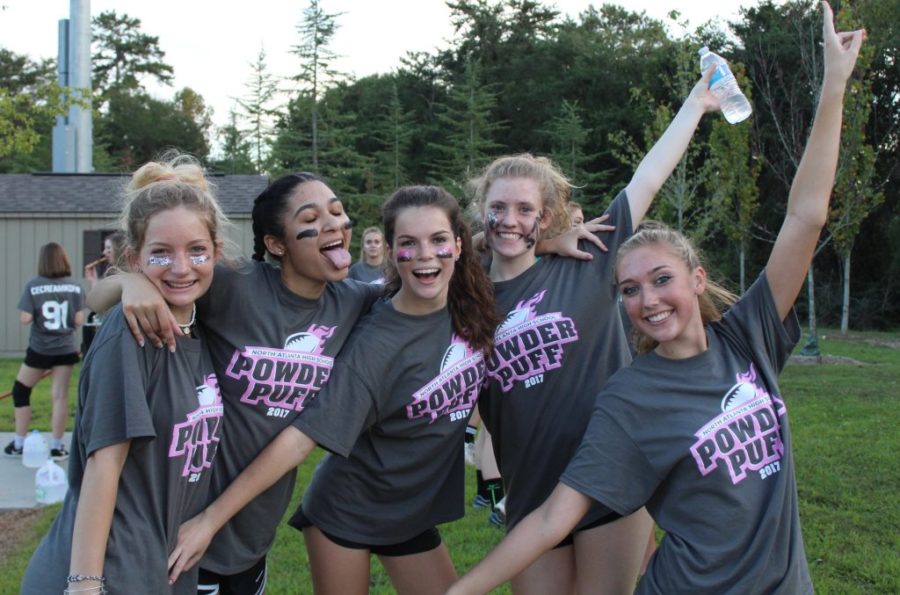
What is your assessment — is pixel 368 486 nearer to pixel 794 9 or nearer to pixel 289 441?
pixel 289 441

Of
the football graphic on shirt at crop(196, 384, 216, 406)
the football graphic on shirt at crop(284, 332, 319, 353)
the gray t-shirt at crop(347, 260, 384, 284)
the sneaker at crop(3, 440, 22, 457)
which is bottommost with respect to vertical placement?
the sneaker at crop(3, 440, 22, 457)

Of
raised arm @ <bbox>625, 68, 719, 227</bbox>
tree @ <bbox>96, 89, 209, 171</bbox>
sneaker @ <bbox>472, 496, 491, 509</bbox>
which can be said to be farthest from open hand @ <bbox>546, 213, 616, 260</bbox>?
tree @ <bbox>96, 89, 209, 171</bbox>

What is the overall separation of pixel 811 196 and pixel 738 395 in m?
0.68

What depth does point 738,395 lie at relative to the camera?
2.50m

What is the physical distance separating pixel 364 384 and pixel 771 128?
2435 cm

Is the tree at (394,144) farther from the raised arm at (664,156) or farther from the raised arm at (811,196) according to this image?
the raised arm at (811,196)

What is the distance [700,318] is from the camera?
2650 mm

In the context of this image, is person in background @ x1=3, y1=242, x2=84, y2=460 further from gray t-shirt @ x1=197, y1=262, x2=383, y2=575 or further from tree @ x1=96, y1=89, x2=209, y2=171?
tree @ x1=96, y1=89, x2=209, y2=171

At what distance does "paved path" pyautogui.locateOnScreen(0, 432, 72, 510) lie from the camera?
6.48 m

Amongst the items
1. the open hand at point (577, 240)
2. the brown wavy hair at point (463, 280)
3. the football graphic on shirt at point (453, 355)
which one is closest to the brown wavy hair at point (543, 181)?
the open hand at point (577, 240)

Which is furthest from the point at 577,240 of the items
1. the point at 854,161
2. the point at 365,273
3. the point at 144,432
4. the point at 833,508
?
the point at 854,161

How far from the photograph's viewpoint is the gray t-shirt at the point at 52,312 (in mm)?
8195

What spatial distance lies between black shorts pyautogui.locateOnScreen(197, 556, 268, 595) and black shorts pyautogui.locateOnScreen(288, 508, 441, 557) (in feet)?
0.74

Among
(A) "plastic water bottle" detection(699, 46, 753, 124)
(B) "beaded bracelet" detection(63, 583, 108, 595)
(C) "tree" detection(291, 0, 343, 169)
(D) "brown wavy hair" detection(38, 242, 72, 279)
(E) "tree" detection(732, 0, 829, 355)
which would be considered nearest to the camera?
(B) "beaded bracelet" detection(63, 583, 108, 595)
